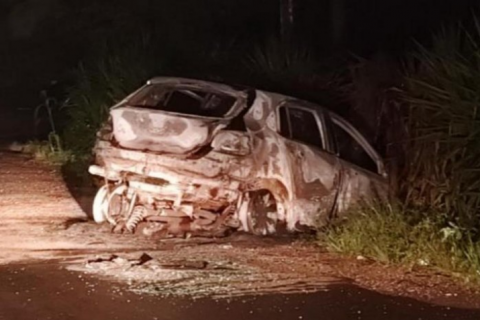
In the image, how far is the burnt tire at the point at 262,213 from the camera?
13.0m

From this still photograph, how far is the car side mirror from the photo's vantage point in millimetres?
12656

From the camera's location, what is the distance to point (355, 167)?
13820 mm

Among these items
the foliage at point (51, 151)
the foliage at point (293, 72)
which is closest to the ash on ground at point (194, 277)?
the foliage at point (293, 72)

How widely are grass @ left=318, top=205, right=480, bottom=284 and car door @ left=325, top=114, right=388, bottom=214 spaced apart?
937mm

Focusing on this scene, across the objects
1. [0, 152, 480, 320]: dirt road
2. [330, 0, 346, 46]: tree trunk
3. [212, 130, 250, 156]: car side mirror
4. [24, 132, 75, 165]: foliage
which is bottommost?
[24, 132, 75, 165]: foliage

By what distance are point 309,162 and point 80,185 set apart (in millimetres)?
4564

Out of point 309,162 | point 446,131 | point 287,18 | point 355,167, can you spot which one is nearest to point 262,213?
point 309,162

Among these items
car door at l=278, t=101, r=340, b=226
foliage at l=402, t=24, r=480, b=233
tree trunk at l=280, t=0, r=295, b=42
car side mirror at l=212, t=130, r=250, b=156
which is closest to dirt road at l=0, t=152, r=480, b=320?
car door at l=278, t=101, r=340, b=226

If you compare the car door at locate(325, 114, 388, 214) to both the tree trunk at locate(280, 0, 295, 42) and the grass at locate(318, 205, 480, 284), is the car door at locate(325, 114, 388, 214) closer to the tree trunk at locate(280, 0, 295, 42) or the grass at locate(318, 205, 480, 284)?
the grass at locate(318, 205, 480, 284)

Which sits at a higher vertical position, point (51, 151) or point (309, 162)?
point (309, 162)

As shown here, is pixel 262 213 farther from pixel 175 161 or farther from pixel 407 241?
pixel 407 241

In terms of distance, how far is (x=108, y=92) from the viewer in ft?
64.0

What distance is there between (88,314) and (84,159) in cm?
952

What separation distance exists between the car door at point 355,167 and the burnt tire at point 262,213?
810 millimetres
